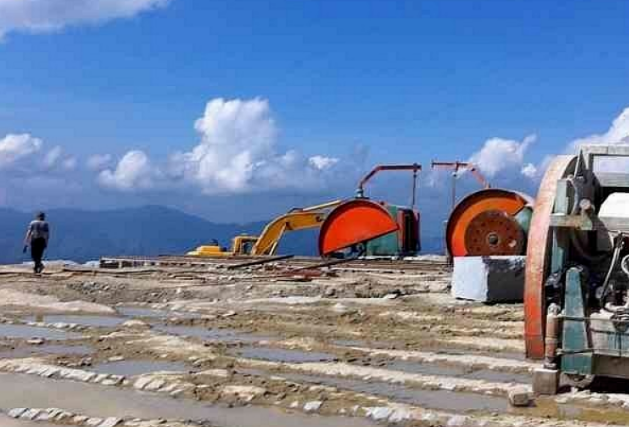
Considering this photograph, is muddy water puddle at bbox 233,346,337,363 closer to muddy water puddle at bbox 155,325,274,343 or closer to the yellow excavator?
muddy water puddle at bbox 155,325,274,343

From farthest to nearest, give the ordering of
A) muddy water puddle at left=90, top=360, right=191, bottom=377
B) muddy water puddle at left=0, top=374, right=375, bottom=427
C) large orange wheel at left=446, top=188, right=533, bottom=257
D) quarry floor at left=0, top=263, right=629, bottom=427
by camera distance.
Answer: large orange wheel at left=446, top=188, right=533, bottom=257 → muddy water puddle at left=90, top=360, right=191, bottom=377 → quarry floor at left=0, top=263, right=629, bottom=427 → muddy water puddle at left=0, top=374, right=375, bottom=427

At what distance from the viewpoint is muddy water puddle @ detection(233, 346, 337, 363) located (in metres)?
8.66

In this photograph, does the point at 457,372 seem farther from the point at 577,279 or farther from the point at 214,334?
the point at 214,334

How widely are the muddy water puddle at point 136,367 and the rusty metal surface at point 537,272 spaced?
3.14m

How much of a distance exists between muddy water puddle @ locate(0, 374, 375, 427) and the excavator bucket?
19.4m

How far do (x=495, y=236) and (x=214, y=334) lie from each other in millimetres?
8386

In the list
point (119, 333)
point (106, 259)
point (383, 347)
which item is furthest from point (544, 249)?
point (106, 259)

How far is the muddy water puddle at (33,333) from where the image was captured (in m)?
10.3

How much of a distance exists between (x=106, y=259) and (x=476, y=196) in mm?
12313

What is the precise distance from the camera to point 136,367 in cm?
821

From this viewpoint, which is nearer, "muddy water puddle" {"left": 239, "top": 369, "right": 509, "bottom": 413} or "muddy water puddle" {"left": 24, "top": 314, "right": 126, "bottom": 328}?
"muddy water puddle" {"left": 239, "top": 369, "right": 509, "bottom": 413}

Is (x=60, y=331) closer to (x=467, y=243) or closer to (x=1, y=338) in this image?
(x=1, y=338)

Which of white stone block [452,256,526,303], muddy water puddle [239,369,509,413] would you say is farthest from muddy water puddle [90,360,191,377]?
white stone block [452,256,526,303]

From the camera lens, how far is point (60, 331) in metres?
10.9
